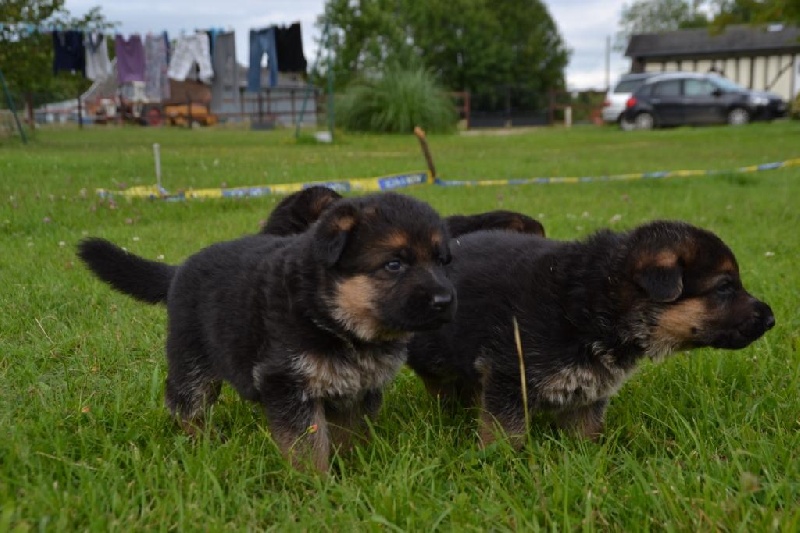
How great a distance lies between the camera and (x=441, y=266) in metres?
3.27

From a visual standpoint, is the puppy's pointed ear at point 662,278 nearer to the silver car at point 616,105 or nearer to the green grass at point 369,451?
the green grass at point 369,451

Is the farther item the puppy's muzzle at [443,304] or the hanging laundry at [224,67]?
the hanging laundry at [224,67]

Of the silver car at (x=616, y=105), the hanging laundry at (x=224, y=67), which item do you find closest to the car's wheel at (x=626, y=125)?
the silver car at (x=616, y=105)

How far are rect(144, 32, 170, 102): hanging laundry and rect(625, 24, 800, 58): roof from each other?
1592 inches

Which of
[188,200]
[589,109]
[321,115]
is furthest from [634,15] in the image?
[188,200]

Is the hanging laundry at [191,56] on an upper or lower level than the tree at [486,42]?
lower

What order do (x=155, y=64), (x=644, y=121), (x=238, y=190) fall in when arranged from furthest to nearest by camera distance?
(x=644, y=121) → (x=155, y=64) → (x=238, y=190)

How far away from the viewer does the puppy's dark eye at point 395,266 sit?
3156 millimetres

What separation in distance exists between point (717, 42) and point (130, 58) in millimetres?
45890

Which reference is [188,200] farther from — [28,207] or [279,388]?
[279,388]

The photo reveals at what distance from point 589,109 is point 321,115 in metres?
21.4

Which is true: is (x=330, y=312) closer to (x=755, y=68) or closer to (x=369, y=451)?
(x=369, y=451)

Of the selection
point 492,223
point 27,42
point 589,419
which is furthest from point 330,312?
point 27,42

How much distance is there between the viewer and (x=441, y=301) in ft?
9.88
